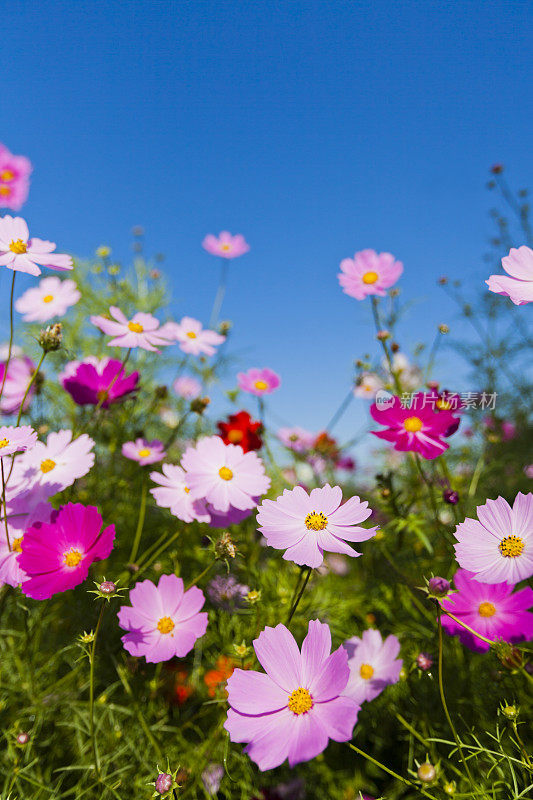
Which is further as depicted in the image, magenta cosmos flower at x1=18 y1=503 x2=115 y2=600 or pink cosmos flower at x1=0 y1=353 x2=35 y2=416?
pink cosmos flower at x1=0 y1=353 x2=35 y2=416

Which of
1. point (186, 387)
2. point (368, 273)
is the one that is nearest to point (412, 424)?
point (368, 273)

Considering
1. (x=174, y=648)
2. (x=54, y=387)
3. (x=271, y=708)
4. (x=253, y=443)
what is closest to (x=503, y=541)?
(x=271, y=708)

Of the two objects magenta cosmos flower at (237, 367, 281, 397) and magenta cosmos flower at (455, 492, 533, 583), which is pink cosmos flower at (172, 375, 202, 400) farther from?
magenta cosmos flower at (455, 492, 533, 583)

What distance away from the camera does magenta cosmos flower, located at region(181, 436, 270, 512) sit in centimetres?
78

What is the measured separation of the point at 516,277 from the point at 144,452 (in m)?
0.67

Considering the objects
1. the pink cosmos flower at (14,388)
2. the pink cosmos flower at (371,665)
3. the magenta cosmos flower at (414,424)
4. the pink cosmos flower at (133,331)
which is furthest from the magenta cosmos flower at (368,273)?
the pink cosmos flower at (14,388)

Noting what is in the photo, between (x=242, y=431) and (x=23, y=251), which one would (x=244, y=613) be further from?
(x=23, y=251)

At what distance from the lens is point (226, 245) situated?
60.7 inches

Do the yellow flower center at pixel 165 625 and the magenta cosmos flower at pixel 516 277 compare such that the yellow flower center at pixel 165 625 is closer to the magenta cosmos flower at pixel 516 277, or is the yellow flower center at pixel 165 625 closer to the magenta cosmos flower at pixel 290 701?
the magenta cosmos flower at pixel 290 701

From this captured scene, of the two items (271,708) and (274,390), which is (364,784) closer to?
(271,708)

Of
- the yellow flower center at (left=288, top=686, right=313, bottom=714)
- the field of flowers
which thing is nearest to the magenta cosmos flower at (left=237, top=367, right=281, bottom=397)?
the field of flowers

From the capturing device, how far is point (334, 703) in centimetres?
52

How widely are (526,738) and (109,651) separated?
0.69 m

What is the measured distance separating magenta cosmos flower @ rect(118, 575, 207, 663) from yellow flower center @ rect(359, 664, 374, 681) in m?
0.27
